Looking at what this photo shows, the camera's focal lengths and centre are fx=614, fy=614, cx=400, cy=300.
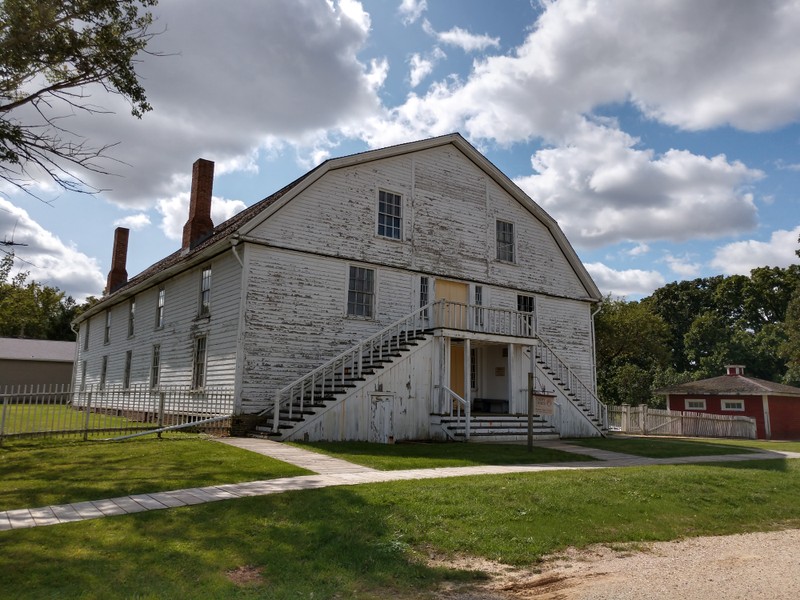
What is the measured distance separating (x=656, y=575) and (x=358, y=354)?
12.9 metres

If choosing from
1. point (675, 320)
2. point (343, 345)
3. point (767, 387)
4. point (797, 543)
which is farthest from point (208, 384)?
point (675, 320)

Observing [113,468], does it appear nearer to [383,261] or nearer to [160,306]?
[383,261]

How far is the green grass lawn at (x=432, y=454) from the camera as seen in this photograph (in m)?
12.7

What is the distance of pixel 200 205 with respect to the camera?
2295 cm

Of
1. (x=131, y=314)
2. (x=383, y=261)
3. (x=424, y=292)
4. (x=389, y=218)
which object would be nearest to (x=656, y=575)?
(x=383, y=261)

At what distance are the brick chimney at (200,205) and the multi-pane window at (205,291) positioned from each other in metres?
2.79

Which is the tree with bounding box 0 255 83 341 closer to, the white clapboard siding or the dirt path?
the white clapboard siding

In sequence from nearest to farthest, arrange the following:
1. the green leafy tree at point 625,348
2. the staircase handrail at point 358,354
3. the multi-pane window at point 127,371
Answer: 1. the staircase handrail at point 358,354
2. the multi-pane window at point 127,371
3. the green leafy tree at point 625,348

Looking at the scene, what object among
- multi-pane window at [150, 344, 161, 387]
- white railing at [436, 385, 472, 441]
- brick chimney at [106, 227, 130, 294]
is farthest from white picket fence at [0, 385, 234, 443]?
brick chimney at [106, 227, 130, 294]

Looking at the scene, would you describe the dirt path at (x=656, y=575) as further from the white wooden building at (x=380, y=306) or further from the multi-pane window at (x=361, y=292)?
the multi-pane window at (x=361, y=292)

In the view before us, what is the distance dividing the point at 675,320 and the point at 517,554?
7176 cm

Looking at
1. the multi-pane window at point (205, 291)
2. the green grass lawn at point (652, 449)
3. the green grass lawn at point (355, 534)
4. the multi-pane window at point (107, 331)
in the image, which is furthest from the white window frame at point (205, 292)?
the green grass lawn at point (652, 449)

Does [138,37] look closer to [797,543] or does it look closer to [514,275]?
[797,543]

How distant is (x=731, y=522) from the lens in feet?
30.4
